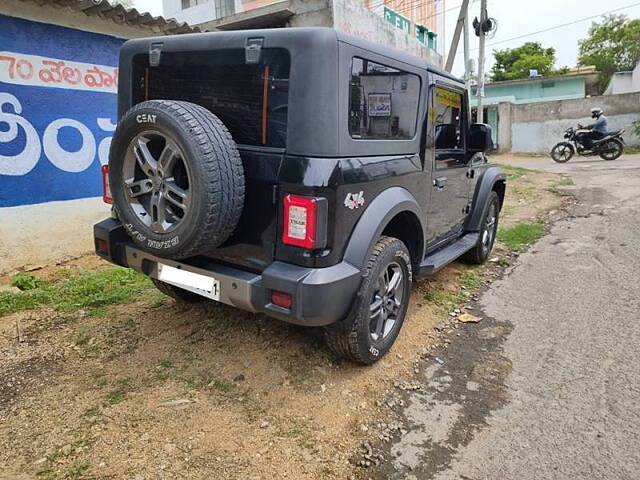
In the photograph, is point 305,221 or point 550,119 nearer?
point 305,221

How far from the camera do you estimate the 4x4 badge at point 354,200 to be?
245cm

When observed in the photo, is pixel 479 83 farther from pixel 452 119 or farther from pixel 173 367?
pixel 173 367

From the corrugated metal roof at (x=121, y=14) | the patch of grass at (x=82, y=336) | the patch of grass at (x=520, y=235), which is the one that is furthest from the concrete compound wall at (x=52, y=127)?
the patch of grass at (x=520, y=235)

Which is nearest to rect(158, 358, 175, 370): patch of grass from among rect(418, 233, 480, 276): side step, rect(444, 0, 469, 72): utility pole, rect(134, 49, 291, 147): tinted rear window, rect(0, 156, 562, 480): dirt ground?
rect(0, 156, 562, 480): dirt ground

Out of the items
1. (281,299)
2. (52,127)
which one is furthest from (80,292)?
(281,299)

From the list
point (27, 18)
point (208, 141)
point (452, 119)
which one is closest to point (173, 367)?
point (208, 141)

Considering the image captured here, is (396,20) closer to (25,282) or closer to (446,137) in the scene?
(446,137)

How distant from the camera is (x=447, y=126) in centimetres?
376

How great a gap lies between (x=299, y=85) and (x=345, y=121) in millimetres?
296

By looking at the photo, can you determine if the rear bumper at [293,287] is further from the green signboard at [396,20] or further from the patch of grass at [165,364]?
the green signboard at [396,20]

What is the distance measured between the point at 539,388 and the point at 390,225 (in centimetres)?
131

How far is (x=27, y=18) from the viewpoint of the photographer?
4.51 metres

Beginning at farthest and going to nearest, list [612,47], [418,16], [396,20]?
[612,47]
[418,16]
[396,20]

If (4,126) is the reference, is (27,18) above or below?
above
